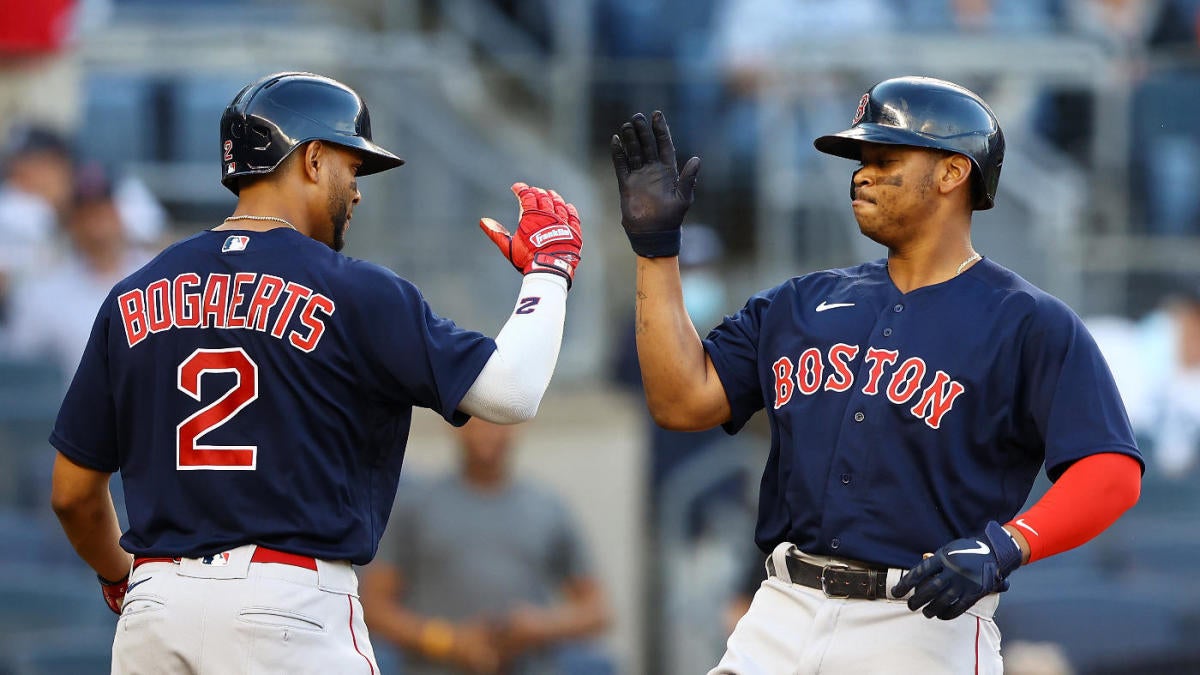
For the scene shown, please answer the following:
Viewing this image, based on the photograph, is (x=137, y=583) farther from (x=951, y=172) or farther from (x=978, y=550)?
(x=951, y=172)

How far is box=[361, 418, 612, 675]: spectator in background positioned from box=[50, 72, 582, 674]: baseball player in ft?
9.69

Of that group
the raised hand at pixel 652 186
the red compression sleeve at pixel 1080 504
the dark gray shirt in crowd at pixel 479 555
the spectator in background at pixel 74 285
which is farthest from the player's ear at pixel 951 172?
the spectator in background at pixel 74 285

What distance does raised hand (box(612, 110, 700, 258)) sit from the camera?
12.3 feet

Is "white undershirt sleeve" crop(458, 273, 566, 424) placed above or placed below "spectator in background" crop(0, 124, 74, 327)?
above

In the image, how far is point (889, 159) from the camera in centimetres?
367

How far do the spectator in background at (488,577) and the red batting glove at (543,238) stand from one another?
2.77 meters

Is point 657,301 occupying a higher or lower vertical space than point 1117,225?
higher

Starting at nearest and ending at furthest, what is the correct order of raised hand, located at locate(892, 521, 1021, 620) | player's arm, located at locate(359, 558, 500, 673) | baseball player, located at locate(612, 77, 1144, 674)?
1. raised hand, located at locate(892, 521, 1021, 620)
2. baseball player, located at locate(612, 77, 1144, 674)
3. player's arm, located at locate(359, 558, 500, 673)

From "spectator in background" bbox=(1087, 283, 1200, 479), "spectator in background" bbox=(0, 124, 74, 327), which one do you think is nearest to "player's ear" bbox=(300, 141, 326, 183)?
"spectator in background" bbox=(0, 124, 74, 327)

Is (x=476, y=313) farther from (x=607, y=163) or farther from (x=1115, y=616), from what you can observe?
(x=1115, y=616)

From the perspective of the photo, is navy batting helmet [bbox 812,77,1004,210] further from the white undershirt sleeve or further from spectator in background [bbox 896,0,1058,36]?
spectator in background [bbox 896,0,1058,36]

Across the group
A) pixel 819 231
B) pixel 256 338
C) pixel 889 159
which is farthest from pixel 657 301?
pixel 819 231

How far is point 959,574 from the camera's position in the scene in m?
3.19

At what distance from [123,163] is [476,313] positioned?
5.92ft
